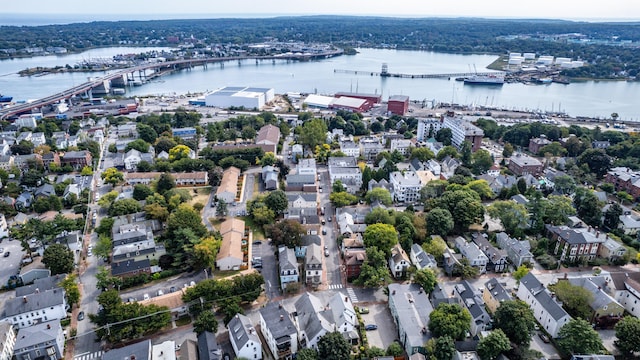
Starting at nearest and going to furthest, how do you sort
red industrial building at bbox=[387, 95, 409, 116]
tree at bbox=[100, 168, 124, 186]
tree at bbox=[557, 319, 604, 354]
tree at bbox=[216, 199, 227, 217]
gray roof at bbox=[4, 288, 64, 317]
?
tree at bbox=[557, 319, 604, 354] < gray roof at bbox=[4, 288, 64, 317] < tree at bbox=[216, 199, 227, 217] < tree at bbox=[100, 168, 124, 186] < red industrial building at bbox=[387, 95, 409, 116]

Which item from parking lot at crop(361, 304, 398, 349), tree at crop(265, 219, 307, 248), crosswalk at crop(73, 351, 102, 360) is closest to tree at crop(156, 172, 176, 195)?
tree at crop(265, 219, 307, 248)

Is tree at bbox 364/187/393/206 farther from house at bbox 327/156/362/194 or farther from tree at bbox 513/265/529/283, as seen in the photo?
tree at bbox 513/265/529/283

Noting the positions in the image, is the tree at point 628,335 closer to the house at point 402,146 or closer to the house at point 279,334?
the house at point 279,334

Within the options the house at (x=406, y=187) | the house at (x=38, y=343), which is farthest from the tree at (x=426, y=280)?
the house at (x=38, y=343)

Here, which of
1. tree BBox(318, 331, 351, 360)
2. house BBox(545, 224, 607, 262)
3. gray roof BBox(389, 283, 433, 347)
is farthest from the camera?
house BBox(545, 224, 607, 262)

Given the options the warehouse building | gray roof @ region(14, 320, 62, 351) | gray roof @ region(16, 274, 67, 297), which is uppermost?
the warehouse building

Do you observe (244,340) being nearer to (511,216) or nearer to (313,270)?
(313,270)
